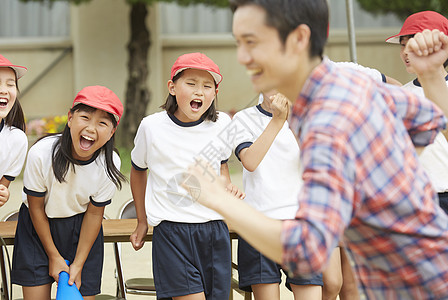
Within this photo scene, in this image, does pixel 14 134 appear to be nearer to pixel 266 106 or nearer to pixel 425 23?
pixel 266 106

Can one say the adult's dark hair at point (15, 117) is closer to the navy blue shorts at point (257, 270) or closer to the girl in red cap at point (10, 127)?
the girl in red cap at point (10, 127)

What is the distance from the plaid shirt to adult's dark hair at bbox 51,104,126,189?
5.19 ft

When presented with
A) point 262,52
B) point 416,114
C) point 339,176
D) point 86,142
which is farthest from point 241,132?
point 339,176

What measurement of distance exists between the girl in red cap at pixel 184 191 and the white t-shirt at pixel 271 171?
0.41ft

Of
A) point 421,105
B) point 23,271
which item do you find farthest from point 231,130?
point 421,105

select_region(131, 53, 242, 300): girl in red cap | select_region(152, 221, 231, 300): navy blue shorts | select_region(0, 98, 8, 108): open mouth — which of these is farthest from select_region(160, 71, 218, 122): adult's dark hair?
select_region(0, 98, 8, 108): open mouth

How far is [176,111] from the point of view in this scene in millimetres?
2781

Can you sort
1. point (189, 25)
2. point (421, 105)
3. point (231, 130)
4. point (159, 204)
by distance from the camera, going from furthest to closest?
point (189, 25) → point (231, 130) → point (159, 204) → point (421, 105)

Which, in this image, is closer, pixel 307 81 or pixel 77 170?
pixel 307 81

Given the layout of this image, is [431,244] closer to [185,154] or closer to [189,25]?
[185,154]

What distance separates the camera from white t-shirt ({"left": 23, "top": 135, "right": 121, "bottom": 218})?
8.88 feet

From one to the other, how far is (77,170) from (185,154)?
0.49 metres

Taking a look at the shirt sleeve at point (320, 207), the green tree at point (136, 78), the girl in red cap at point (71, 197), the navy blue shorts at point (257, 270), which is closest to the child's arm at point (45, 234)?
the girl in red cap at point (71, 197)

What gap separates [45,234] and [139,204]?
1.42 feet
